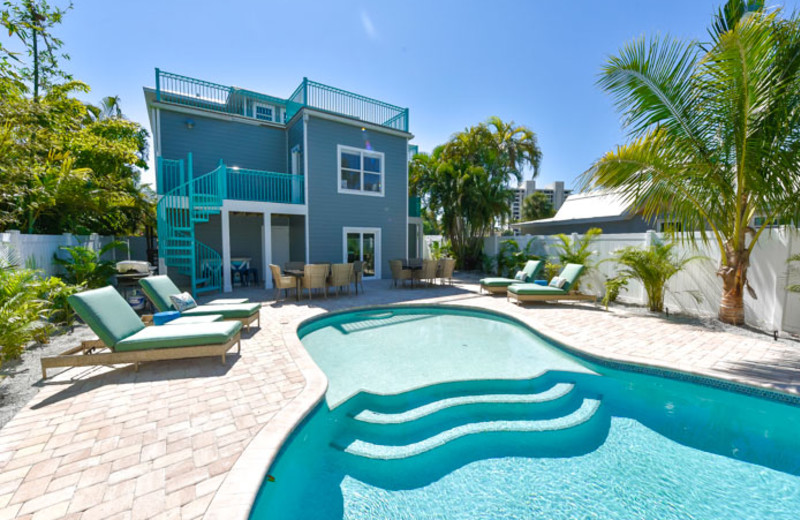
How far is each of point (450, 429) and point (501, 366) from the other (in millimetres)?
A: 1742

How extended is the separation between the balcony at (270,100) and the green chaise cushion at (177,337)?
9.05 m

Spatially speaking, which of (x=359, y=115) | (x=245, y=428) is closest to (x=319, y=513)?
(x=245, y=428)

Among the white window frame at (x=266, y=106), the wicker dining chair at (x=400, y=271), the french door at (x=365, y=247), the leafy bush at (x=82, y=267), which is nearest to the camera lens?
the leafy bush at (x=82, y=267)

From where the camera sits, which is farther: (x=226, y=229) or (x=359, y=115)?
(x=359, y=115)

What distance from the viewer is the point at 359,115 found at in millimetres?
12477

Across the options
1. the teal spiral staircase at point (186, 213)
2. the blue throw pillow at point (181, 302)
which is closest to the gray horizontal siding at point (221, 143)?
the teal spiral staircase at point (186, 213)

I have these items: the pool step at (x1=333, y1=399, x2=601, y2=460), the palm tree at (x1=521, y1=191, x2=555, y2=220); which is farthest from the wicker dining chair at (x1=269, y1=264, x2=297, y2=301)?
the palm tree at (x1=521, y1=191, x2=555, y2=220)

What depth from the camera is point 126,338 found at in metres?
3.96

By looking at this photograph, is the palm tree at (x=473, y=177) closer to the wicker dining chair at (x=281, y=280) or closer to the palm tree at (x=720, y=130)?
the palm tree at (x=720, y=130)

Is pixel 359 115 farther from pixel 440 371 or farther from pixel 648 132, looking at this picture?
pixel 440 371

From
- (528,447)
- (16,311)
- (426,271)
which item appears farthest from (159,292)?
(426,271)

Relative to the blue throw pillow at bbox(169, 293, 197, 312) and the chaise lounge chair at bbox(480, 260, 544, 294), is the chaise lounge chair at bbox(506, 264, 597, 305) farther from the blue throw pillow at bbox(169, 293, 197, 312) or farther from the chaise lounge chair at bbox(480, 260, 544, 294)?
the blue throw pillow at bbox(169, 293, 197, 312)

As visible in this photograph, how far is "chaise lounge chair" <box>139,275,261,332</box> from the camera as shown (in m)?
5.05

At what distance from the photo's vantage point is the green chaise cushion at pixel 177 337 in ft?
12.7
